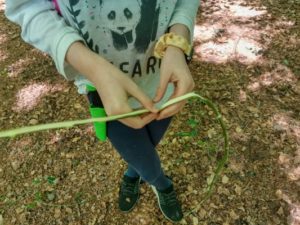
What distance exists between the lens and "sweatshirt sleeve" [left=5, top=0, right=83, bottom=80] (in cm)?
98

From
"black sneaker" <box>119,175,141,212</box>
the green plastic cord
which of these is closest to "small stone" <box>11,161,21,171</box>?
"black sneaker" <box>119,175,141,212</box>

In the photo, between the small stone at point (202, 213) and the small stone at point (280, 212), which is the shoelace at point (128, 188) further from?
the small stone at point (280, 212)

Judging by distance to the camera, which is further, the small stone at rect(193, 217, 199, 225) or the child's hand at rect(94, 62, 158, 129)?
the small stone at rect(193, 217, 199, 225)

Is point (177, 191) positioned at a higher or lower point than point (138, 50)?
lower

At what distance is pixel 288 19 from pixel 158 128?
2.23 metres

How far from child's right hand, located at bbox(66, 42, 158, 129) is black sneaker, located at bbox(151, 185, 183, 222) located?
3.54 ft

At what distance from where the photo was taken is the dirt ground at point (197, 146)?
2094 mm

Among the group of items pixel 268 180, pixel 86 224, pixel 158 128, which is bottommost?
pixel 86 224

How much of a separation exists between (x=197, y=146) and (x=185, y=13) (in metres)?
1.29

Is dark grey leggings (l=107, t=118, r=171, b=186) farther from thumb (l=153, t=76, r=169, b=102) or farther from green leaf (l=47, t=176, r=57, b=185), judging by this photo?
green leaf (l=47, t=176, r=57, b=185)

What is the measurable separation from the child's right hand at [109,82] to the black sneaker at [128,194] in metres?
1.14

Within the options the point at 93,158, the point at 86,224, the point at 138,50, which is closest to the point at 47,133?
the point at 93,158

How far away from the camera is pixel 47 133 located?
2.54 metres

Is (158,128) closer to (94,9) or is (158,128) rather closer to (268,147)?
(94,9)
